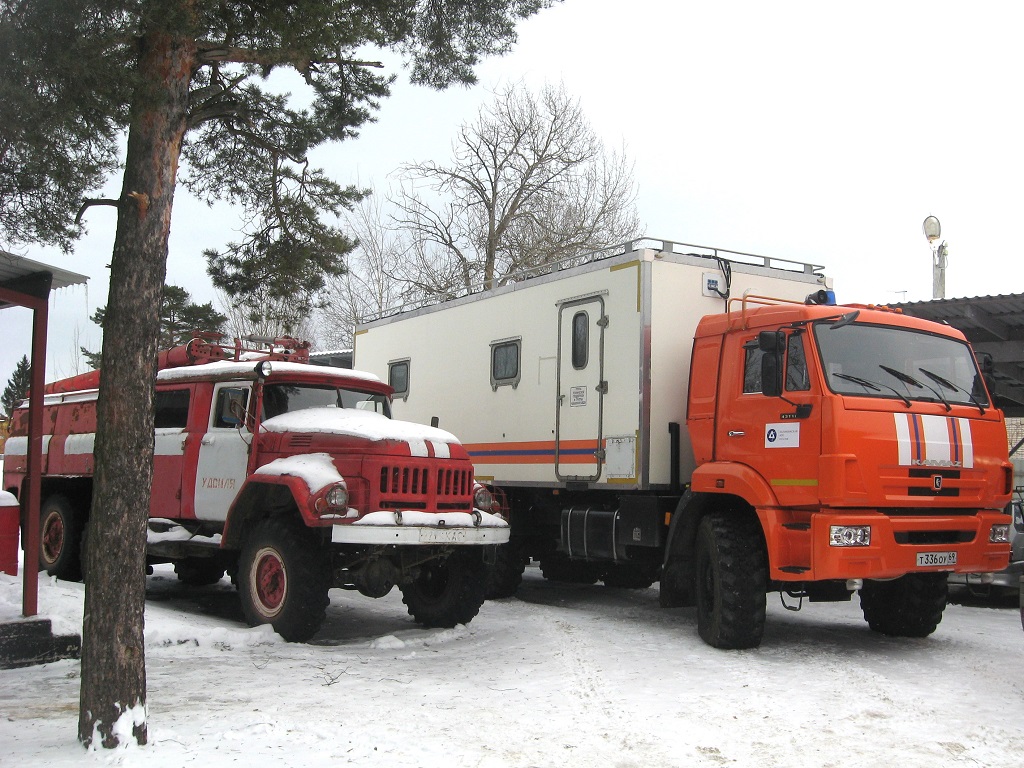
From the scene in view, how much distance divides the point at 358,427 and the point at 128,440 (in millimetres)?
3761

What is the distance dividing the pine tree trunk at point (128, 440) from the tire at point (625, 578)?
7487 millimetres

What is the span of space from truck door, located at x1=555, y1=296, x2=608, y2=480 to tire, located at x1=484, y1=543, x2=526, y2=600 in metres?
1.64

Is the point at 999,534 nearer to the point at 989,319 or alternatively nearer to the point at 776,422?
the point at 776,422

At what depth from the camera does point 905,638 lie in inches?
372

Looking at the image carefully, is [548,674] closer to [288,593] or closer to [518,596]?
[288,593]

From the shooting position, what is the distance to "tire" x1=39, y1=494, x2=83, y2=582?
1198 cm

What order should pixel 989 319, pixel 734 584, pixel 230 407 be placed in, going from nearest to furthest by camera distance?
1. pixel 734 584
2. pixel 230 407
3. pixel 989 319

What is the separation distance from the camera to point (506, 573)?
1209cm

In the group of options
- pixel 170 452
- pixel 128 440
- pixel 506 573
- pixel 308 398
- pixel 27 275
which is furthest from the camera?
pixel 506 573

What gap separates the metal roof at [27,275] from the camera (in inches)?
307

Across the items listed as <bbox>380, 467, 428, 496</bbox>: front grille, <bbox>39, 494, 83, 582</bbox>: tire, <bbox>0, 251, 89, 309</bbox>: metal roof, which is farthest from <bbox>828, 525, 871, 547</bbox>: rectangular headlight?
<bbox>39, 494, 83, 582</bbox>: tire

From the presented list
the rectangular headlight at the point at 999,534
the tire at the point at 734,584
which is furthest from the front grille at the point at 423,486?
the rectangular headlight at the point at 999,534

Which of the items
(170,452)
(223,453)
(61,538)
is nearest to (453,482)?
(223,453)

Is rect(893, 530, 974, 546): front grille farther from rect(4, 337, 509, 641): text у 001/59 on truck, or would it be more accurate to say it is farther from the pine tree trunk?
the pine tree trunk
